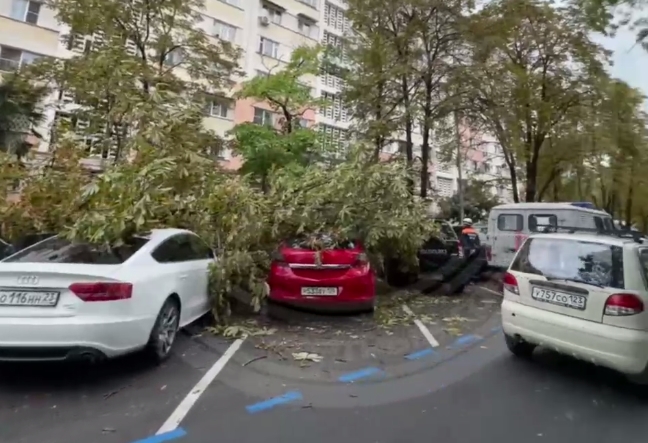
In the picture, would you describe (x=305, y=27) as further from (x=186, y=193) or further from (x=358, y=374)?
(x=358, y=374)

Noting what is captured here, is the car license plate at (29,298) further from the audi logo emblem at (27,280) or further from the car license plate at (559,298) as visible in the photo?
the car license plate at (559,298)

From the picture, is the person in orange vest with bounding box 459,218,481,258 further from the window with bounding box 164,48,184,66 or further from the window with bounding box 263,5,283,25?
the window with bounding box 263,5,283,25

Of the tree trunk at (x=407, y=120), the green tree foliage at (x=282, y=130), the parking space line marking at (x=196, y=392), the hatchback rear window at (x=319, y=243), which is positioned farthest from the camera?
the green tree foliage at (x=282, y=130)

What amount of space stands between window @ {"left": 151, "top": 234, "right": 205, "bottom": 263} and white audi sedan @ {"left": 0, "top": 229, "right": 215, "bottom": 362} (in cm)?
13

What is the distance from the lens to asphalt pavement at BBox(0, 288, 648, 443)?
143 inches

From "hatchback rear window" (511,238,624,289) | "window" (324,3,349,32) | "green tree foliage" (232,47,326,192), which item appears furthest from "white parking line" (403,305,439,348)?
"window" (324,3,349,32)

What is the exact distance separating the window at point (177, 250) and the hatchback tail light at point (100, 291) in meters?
0.87

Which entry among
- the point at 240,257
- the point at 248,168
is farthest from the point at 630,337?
the point at 248,168

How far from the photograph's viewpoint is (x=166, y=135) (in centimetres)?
702

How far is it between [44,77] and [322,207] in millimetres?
9659

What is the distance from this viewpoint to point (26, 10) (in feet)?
63.3

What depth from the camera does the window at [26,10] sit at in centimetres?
1906

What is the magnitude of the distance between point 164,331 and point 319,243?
2.81 meters

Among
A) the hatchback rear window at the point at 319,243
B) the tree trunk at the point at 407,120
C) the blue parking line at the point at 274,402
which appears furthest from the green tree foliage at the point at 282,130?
the blue parking line at the point at 274,402
